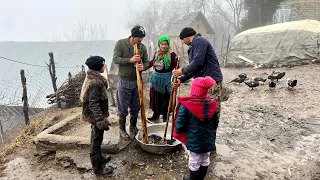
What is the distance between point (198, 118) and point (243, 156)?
5.70 ft

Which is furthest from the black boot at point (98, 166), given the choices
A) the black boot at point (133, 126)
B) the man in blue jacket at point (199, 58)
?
the man in blue jacket at point (199, 58)

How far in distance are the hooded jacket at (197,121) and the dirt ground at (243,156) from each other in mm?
846

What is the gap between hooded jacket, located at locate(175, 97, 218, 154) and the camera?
2729 millimetres

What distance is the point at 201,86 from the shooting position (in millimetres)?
2699

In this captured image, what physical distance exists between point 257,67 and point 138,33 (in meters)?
10.5

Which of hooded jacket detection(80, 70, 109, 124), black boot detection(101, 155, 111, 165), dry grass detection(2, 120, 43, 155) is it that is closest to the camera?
hooded jacket detection(80, 70, 109, 124)

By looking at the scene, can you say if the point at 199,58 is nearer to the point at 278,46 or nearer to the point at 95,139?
the point at 95,139

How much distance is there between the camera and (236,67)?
14047 mm

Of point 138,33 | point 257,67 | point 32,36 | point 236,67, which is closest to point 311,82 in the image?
point 257,67

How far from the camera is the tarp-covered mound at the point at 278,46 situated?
39.3ft

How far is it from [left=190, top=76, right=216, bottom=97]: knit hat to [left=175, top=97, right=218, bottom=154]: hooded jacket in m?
0.06

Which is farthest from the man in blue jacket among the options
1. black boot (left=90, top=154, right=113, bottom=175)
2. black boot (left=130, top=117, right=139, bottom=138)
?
black boot (left=90, top=154, right=113, bottom=175)

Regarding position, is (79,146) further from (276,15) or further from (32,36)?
(32,36)

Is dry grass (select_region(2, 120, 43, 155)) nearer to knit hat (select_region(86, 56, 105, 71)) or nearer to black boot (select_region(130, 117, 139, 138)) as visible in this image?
black boot (select_region(130, 117, 139, 138))
